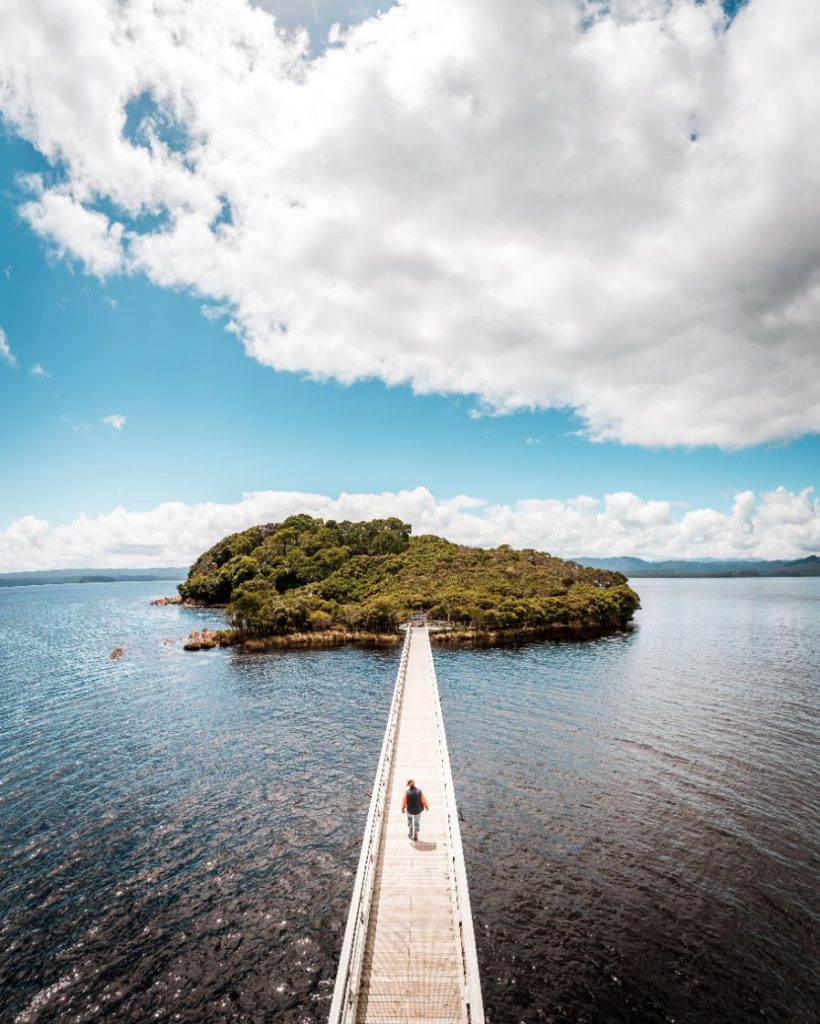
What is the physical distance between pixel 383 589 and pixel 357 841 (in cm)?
8523

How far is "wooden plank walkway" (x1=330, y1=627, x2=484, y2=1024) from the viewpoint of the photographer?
13.9 m

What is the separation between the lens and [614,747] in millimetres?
36375

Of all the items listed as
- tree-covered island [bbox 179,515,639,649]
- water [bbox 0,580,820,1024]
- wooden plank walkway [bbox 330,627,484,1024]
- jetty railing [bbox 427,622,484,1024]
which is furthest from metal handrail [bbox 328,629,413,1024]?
tree-covered island [bbox 179,515,639,649]

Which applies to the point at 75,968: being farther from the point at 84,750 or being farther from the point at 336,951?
the point at 84,750

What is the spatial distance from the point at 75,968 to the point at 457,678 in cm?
4174

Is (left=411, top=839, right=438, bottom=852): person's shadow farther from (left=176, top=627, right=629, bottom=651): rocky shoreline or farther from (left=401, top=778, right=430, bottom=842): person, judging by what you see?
(left=176, top=627, right=629, bottom=651): rocky shoreline

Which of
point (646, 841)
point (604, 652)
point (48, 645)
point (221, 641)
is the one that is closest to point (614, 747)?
point (646, 841)

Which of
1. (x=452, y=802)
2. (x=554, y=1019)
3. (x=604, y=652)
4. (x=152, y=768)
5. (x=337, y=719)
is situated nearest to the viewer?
(x=554, y=1019)

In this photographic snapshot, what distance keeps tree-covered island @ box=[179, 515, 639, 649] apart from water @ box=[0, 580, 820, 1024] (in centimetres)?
2814

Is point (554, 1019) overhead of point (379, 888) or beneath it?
beneath

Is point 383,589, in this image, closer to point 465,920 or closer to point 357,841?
point 357,841

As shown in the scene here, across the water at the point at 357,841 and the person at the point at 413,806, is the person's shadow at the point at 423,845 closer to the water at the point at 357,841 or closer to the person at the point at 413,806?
the person at the point at 413,806

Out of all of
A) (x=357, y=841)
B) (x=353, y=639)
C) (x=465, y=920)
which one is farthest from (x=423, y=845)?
(x=353, y=639)

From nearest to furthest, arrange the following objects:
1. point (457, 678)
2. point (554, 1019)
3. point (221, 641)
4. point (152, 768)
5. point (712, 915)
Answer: point (554, 1019), point (712, 915), point (152, 768), point (457, 678), point (221, 641)
